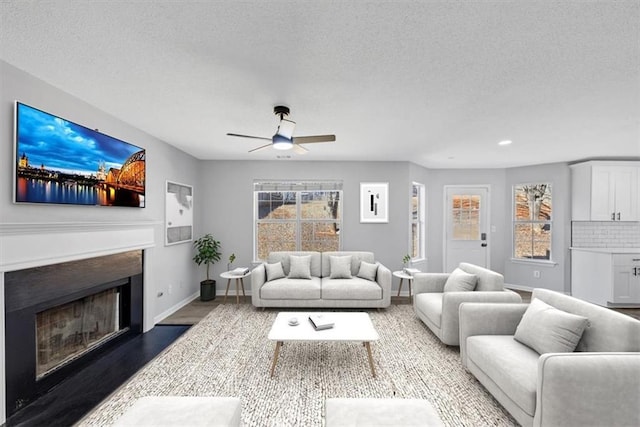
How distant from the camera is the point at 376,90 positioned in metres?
2.27

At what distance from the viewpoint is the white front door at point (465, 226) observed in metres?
5.77

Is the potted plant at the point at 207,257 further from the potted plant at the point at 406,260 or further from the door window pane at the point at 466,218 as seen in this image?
the door window pane at the point at 466,218

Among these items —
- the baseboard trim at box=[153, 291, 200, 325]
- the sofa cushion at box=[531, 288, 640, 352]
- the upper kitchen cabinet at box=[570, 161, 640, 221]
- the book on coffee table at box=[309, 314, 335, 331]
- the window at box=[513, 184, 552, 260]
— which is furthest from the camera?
the window at box=[513, 184, 552, 260]

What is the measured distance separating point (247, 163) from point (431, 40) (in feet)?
13.2

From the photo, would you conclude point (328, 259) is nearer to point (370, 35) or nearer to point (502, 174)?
point (370, 35)

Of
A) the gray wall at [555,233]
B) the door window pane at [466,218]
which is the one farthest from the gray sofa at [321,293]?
the gray wall at [555,233]

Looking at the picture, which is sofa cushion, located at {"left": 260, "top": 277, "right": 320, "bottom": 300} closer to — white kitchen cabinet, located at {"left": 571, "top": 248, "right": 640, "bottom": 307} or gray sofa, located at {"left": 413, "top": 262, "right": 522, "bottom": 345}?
gray sofa, located at {"left": 413, "top": 262, "right": 522, "bottom": 345}

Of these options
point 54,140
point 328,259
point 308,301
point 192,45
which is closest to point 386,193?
point 328,259

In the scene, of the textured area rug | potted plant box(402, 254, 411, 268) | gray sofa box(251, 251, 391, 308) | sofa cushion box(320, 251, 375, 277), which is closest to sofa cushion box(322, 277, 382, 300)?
gray sofa box(251, 251, 391, 308)

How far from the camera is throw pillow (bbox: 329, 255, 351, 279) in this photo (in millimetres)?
4449

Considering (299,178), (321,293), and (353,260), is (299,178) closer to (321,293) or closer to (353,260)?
(353,260)

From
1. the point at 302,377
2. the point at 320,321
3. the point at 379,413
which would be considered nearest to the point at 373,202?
the point at 320,321

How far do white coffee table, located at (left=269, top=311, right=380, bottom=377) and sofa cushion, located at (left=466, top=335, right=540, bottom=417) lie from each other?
824mm

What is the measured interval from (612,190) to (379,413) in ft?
19.0
